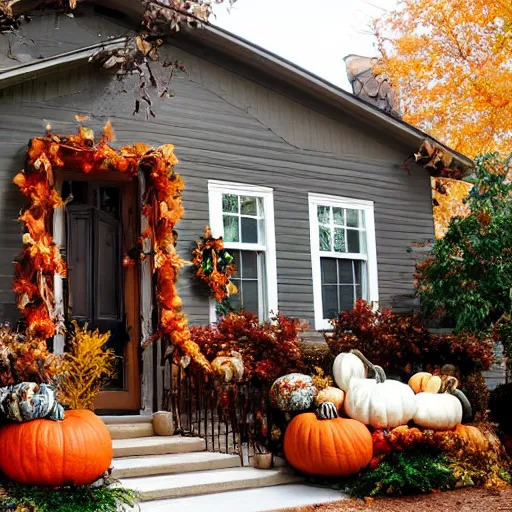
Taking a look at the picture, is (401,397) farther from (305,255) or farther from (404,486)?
(305,255)

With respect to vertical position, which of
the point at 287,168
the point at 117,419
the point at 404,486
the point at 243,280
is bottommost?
the point at 404,486

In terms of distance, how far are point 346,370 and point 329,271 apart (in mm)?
3076

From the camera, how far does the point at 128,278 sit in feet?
29.7

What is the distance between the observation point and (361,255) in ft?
37.1

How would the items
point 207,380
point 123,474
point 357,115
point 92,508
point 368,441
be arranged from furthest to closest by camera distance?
1. point 357,115
2. point 207,380
3. point 368,441
4. point 123,474
5. point 92,508

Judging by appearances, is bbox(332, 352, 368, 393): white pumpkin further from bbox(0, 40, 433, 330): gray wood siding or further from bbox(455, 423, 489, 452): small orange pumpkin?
bbox(0, 40, 433, 330): gray wood siding

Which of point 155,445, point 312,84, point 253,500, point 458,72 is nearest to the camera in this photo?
point 253,500

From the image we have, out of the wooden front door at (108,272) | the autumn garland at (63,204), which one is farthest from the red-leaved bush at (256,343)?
the wooden front door at (108,272)

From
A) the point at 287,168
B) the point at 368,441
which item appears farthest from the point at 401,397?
the point at 287,168

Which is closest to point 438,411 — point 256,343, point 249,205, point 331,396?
point 331,396

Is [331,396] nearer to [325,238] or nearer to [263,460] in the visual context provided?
[263,460]

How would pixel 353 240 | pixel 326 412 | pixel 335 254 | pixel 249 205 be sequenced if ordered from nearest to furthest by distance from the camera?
pixel 326 412
pixel 249 205
pixel 335 254
pixel 353 240

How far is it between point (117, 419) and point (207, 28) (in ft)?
15.7

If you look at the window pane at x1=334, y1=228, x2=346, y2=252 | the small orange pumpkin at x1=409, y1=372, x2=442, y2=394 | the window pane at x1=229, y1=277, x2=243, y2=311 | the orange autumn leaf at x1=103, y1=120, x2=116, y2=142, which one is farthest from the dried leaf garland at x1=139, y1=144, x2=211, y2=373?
the window pane at x1=334, y1=228, x2=346, y2=252
